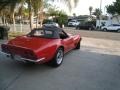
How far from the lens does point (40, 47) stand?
5.74 metres

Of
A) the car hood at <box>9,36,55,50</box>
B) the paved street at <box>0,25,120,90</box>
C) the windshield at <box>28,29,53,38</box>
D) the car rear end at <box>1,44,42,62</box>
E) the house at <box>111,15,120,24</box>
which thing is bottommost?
the paved street at <box>0,25,120,90</box>

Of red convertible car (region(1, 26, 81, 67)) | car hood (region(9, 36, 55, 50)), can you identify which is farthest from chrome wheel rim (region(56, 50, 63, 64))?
car hood (region(9, 36, 55, 50))

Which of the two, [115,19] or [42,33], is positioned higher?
[115,19]

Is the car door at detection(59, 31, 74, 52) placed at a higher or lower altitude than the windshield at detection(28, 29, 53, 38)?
lower

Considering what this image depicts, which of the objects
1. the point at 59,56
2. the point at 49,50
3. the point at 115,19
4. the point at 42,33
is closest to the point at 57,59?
the point at 59,56

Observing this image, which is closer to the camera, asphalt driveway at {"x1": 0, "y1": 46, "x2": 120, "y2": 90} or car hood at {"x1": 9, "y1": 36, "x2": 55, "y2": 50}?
asphalt driveway at {"x1": 0, "y1": 46, "x2": 120, "y2": 90}

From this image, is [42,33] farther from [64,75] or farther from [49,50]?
[64,75]

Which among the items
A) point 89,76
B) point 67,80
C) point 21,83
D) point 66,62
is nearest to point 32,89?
point 21,83

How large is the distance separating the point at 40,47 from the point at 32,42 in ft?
1.86

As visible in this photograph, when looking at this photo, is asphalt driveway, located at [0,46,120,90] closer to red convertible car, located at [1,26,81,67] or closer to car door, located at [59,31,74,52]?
red convertible car, located at [1,26,81,67]

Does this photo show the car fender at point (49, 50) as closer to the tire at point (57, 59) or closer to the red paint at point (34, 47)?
the red paint at point (34, 47)

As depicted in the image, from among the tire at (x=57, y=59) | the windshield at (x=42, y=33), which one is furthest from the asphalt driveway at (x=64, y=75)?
the windshield at (x=42, y=33)

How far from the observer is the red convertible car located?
5594 mm

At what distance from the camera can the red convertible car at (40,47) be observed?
559cm
